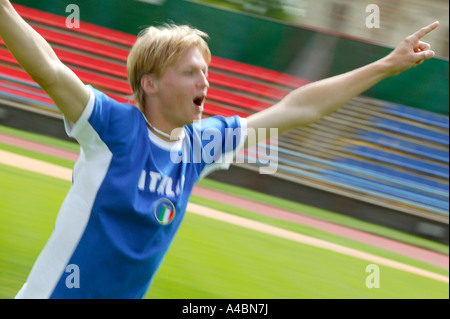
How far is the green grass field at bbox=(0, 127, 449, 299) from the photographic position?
4.86m

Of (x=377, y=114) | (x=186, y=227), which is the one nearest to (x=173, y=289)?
(x=186, y=227)

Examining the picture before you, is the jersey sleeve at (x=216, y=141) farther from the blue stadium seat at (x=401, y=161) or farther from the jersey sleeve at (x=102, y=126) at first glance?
the blue stadium seat at (x=401, y=161)

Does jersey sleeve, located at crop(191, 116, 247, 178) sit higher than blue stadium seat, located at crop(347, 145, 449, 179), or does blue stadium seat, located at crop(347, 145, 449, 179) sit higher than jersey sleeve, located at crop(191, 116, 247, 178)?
blue stadium seat, located at crop(347, 145, 449, 179)

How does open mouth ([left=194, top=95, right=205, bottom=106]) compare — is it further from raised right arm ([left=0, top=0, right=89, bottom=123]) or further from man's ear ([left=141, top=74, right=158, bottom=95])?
raised right arm ([left=0, top=0, right=89, bottom=123])

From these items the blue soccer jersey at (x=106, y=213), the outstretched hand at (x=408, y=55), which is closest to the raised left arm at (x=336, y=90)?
the outstretched hand at (x=408, y=55)

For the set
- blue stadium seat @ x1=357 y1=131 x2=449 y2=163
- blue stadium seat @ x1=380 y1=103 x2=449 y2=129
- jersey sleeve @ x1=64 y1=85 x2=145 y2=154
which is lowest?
jersey sleeve @ x1=64 y1=85 x2=145 y2=154

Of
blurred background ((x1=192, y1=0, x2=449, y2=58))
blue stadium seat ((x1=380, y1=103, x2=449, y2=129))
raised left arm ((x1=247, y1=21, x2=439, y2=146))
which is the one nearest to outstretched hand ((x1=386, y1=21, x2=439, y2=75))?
raised left arm ((x1=247, y1=21, x2=439, y2=146))

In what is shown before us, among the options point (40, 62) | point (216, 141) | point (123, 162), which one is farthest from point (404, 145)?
point (40, 62)

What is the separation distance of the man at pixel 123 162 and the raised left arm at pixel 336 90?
38 cm

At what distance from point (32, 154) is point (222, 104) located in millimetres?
5378

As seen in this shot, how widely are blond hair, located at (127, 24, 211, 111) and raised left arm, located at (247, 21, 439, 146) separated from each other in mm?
379

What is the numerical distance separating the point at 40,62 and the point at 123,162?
16.4 inches

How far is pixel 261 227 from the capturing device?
25.1 ft

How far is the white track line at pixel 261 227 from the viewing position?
24.7 feet
